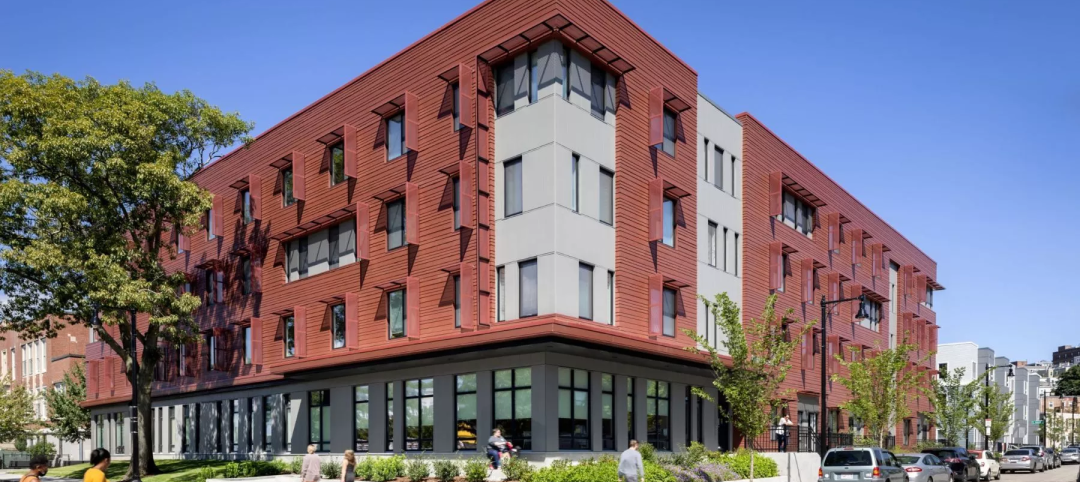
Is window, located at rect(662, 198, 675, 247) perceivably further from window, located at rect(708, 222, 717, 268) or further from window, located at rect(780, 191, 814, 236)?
window, located at rect(780, 191, 814, 236)

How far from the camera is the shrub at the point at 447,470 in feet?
99.5

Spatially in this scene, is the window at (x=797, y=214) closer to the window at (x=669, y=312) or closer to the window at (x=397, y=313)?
A: the window at (x=669, y=312)

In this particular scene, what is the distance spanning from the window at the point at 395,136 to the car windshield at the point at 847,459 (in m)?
19.3

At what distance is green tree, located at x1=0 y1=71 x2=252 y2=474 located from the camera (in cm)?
3672

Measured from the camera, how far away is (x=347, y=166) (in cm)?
3909

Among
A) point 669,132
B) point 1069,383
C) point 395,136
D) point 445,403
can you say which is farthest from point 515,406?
point 1069,383

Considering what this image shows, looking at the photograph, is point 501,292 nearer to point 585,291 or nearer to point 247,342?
point 585,291

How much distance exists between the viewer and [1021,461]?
5706 centimetres

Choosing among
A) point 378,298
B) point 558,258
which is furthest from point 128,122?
point 558,258

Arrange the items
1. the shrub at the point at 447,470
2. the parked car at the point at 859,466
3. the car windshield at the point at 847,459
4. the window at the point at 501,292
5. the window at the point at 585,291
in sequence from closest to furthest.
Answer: the parked car at the point at 859,466
the car windshield at the point at 847,459
the shrub at the point at 447,470
the window at the point at 585,291
the window at the point at 501,292

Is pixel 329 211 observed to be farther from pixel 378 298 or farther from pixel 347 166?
pixel 378 298

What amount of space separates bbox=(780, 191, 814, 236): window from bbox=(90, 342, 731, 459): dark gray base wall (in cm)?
1302

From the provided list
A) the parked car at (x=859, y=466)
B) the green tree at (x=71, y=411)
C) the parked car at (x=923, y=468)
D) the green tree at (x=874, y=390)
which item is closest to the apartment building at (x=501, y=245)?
the green tree at (x=874, y=390)

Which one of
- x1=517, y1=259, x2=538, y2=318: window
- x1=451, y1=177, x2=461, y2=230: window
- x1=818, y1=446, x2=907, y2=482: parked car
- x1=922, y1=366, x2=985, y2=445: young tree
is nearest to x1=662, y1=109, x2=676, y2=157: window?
x1=451, y1=177, x2=461, y2=230: window
